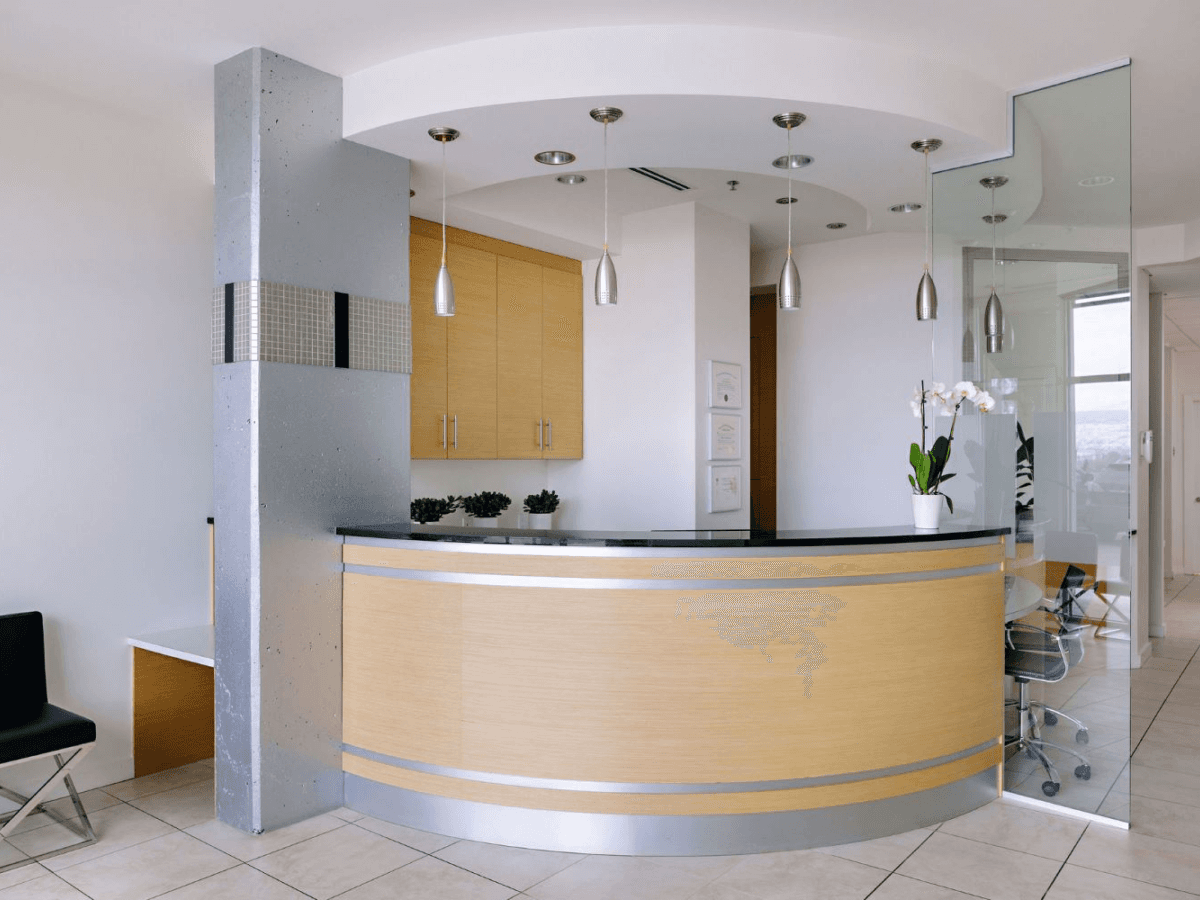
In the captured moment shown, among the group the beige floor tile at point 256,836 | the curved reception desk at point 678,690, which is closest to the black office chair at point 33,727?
the beige floor tile at point 256,836

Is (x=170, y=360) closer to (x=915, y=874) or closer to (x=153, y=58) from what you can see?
(x=153, y=58)

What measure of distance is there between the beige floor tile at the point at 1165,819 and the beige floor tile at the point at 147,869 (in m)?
3.41

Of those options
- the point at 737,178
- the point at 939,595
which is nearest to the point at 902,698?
the point at 939,595

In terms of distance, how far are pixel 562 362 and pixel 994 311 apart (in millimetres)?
2802

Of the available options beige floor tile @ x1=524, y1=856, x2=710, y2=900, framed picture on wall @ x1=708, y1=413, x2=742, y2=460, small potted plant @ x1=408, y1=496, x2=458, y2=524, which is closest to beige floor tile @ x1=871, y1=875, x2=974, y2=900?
beige floor tile @ x1=524, y1=856, x2=710, y2=900

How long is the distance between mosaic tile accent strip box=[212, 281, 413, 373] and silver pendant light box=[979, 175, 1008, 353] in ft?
8.48

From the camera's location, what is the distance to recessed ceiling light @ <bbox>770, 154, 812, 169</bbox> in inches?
155

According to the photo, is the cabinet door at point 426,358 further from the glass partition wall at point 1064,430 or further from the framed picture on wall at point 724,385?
the glass partition wall at point 1064,430

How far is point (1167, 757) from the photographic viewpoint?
4285mm

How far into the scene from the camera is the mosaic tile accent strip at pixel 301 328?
3.42 metres

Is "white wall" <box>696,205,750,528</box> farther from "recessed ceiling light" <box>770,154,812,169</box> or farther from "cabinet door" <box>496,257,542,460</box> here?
"recessed ceiling light" <box>770,154,812,169</box>

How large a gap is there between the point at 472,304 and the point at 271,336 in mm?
1939

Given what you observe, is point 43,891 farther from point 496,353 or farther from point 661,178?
point 661,178

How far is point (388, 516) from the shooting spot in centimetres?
391
